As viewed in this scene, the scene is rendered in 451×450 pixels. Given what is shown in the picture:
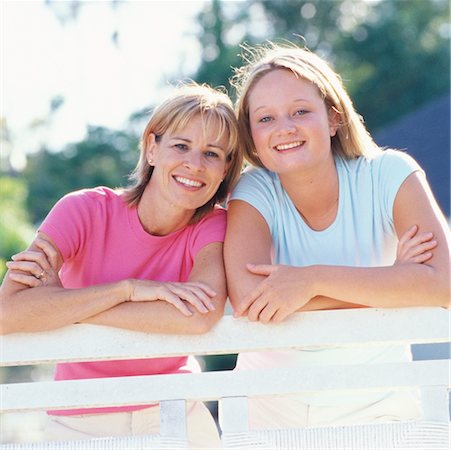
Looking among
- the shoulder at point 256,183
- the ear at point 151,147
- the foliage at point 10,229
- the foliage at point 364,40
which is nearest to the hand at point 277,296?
the shoulder at point 256,183

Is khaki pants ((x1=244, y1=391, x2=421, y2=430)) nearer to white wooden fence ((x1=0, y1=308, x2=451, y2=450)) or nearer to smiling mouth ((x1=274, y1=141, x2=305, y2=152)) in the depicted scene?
white wooden fence ((x1=0, y1=308, x2=451, y2=450))

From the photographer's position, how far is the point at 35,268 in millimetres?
2684

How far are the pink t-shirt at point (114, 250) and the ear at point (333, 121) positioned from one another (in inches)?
19.8

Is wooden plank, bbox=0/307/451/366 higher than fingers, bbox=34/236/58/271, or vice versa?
fingers, bbox=34/236/58/271

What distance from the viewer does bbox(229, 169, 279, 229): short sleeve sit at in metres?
2.97

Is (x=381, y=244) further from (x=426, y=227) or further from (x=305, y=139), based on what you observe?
(x=305, y=139)

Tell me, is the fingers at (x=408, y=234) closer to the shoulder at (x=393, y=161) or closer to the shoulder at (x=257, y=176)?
the shoulder at (x=393, y=161)

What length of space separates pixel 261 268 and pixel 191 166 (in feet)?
1.47

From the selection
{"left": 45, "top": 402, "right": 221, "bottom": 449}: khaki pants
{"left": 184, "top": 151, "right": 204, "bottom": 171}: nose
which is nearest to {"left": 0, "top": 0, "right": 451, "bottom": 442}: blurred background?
{"left": 184, "top": 151, "right": 204, "bottom": 171}: nose

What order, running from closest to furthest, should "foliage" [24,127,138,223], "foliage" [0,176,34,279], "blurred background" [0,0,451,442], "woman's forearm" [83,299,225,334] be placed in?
"woman's forearm" [83,299,225,334] < "foliage" [0,176,34,279] < "foliage" [24,127,138,223] < "blurred background" [0,0,451,442]

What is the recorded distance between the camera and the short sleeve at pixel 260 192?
2.97 meters

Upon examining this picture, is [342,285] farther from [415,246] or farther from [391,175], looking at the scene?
[391,175]

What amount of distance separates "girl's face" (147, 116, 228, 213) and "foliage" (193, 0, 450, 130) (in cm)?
1965

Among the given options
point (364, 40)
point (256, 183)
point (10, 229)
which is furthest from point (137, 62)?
point (256, 183)
